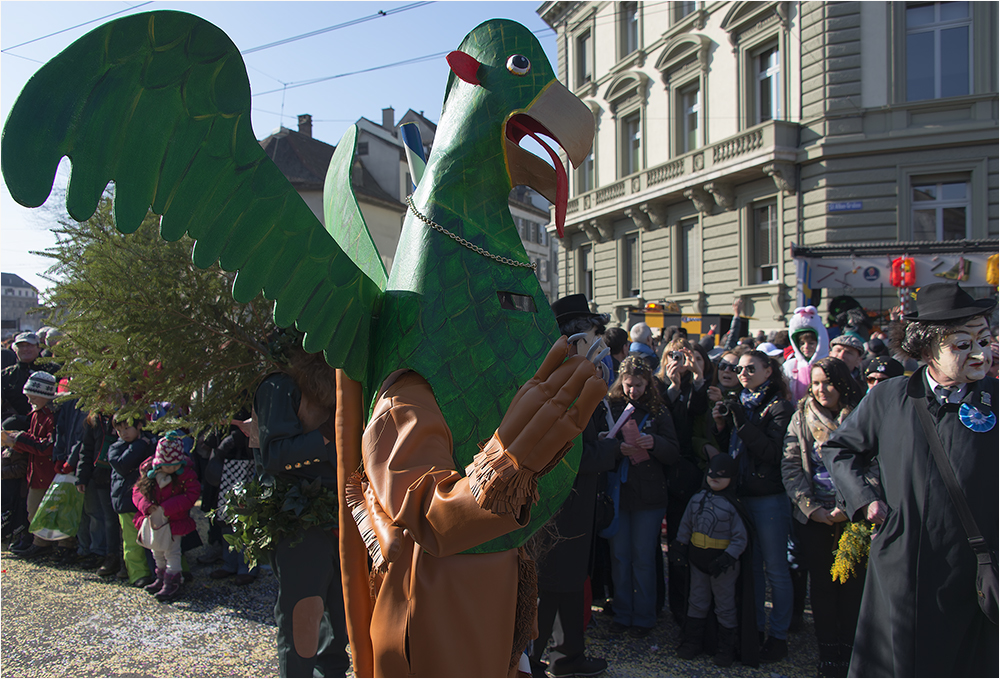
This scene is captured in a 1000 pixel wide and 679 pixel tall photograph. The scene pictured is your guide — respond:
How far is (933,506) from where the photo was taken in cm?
249

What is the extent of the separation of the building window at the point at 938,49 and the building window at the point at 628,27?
7357 millimetres

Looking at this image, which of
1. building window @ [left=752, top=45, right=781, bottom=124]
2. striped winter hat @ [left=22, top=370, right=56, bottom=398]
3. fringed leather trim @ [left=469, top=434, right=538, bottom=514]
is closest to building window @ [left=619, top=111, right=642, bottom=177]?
building window @ [left=752, top=45, right=781, bottom=124]

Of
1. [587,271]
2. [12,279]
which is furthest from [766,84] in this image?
[12,279]

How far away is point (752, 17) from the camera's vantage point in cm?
1450

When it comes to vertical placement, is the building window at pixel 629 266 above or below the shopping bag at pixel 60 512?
above

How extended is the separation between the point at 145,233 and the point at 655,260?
16686mm

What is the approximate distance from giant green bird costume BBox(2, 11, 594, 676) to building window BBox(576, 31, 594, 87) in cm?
1957

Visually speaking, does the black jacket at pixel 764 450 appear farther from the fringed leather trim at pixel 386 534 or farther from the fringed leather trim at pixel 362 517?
the fringed leather trim at pixel 386 534

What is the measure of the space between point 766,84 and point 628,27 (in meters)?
5.25

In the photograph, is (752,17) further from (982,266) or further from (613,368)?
(613,368)

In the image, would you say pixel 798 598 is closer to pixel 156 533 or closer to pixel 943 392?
pixel 943 392

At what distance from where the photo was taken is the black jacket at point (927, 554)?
8.02 ft

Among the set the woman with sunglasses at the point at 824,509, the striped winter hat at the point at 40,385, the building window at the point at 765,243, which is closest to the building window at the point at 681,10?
the building window at the point at 765,243

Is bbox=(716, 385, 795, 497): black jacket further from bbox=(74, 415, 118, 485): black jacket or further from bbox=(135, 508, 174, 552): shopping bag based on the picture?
bbox=(74, 415, 118, 485): black jacket
